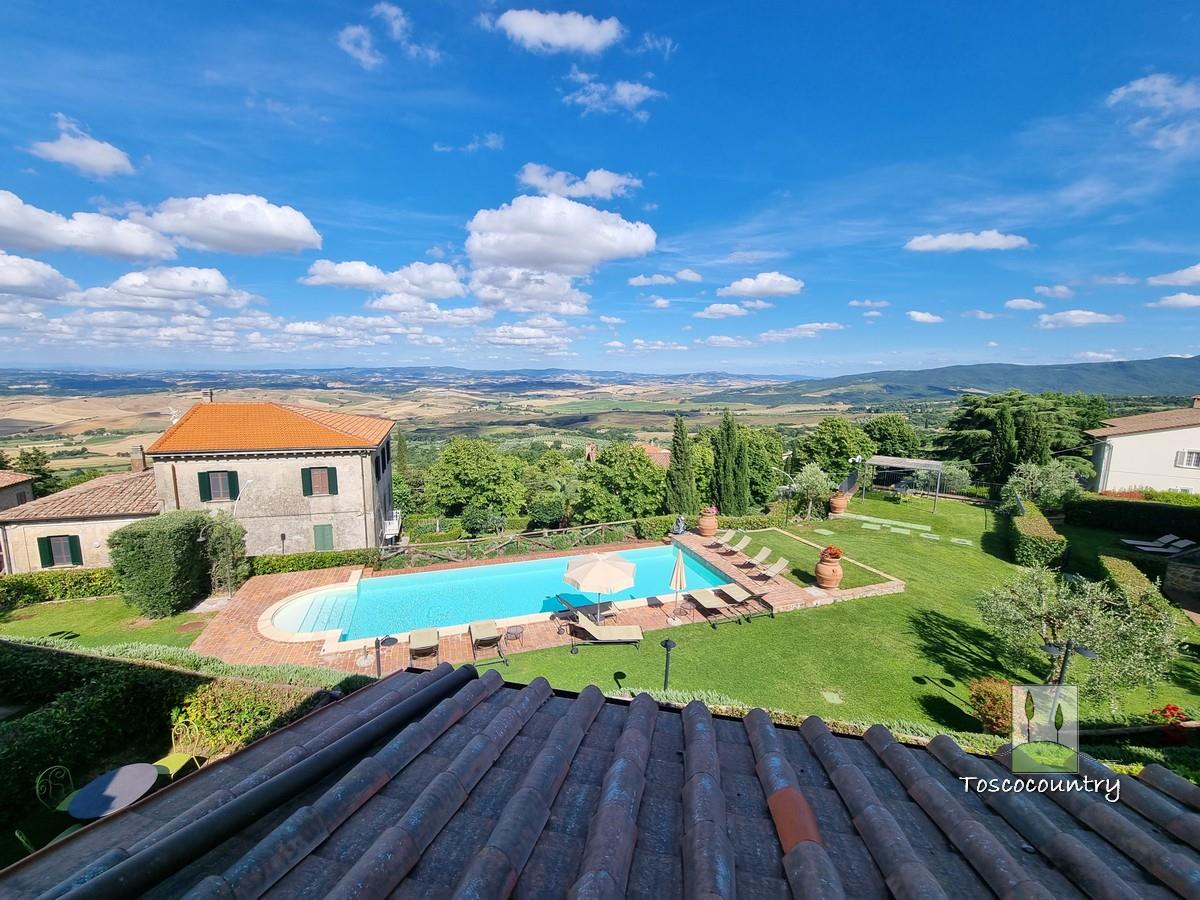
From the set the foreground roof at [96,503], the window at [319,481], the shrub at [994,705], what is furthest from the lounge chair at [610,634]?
the foreground roof at [96,503]

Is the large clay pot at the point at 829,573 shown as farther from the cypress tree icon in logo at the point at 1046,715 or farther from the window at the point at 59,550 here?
the window at the point at 59,550

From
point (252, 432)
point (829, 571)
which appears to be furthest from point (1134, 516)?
point (252, 432)

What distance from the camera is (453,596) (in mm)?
17641

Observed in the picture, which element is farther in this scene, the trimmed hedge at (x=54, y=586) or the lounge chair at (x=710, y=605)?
the trimmed hedge at (x=54, y=586)

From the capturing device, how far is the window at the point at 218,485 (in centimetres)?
1870

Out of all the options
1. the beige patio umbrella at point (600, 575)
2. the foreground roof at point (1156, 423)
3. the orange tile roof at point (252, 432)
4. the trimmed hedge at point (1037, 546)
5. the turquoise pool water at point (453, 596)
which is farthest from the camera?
the foreground roof at point (1156, 423)

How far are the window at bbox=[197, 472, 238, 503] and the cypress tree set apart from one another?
61.7ft

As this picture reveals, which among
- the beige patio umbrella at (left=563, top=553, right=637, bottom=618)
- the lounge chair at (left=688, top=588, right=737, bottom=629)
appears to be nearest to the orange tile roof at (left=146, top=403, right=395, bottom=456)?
the beige patio umbrella at (left=563, top=553, right=637, bottom=618)

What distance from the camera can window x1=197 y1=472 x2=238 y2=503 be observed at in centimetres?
1870

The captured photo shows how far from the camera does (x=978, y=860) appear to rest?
2539 millimetres

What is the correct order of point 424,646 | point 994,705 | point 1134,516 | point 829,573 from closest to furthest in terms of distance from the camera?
point 994,705 → point 424,646 → point 829,573 → point 1134,516

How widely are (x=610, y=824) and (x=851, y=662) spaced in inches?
460

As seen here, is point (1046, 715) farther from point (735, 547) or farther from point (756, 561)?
point (735, 547)

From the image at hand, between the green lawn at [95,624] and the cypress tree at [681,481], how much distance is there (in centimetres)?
1892
